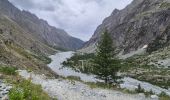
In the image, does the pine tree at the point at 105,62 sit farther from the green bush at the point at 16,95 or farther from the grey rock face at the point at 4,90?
the green bush at the point at 16,95

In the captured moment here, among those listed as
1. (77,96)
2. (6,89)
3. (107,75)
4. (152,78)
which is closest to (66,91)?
(77,96)

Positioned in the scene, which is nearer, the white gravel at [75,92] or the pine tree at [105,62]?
the white gravel at [75,92]

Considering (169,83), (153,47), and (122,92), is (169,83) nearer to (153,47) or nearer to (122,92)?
(122,92)

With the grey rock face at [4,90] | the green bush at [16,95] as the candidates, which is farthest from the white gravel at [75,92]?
the green bush at [16,95]

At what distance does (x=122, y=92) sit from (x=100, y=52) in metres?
22.6

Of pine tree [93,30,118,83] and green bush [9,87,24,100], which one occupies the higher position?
pine tree [93,30,118,83]

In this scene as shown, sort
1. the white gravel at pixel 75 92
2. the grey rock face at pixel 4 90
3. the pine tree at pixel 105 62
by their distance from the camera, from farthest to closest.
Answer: the pine tree at pixel 105 62 → the white gravel at pixel 75 92 → the grey rock face at pixel 4 90

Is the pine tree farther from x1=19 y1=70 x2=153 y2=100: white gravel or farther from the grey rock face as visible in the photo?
the grey rock face

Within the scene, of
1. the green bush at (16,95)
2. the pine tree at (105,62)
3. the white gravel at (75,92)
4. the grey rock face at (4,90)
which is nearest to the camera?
the green bush at (16,95)

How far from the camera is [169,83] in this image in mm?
83375

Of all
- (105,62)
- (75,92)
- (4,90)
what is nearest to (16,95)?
(4,90)

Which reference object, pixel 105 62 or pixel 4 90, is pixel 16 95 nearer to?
pixel 4 90

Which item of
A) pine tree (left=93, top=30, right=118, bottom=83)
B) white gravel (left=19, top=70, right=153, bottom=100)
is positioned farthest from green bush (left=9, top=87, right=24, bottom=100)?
pine tree (left=93, top=30, right=118, bottom=83)

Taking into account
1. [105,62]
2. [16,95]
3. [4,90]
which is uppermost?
[105,62]
